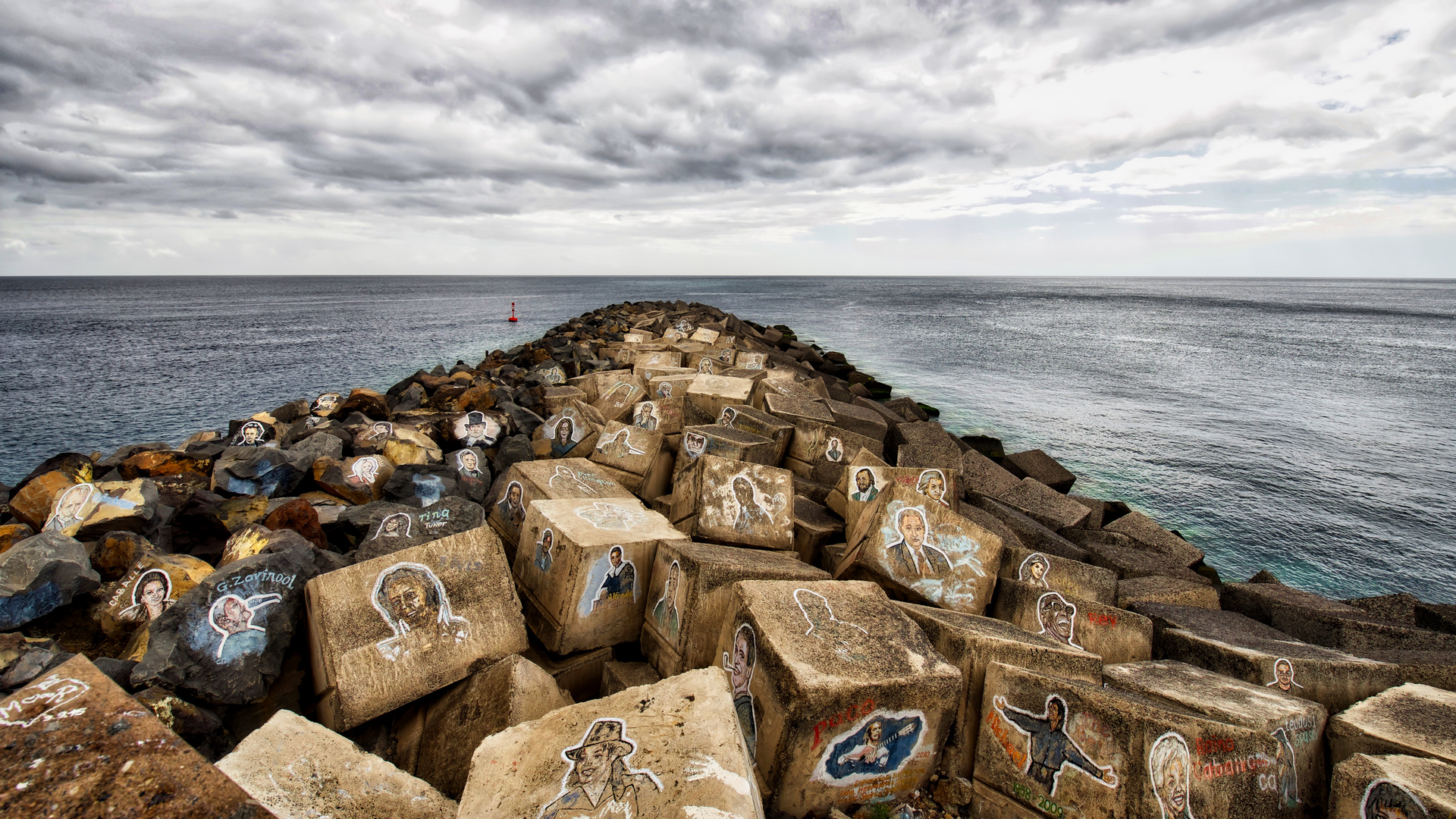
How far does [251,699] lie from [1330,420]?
67.1 ft

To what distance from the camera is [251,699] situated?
2.80 metres

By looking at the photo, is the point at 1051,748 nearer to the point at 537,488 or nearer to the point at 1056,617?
the point at 1056,617

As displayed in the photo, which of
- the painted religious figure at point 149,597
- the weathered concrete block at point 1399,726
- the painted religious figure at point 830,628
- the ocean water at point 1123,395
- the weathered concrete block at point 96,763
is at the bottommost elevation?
the ocean water at point 1123,395

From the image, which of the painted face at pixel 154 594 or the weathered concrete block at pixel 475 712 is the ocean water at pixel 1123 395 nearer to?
the weathered concrete block at pixel 475 712

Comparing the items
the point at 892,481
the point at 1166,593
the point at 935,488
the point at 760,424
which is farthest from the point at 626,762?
the point at 1166,593

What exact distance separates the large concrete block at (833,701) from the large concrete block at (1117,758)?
0.29 meters

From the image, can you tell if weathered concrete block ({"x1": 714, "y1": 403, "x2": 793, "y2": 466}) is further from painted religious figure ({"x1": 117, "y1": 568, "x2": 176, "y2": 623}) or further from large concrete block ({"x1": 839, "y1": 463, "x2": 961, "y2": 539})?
painted religious figure ({"x1": 117, "y1": 568, "x2": 176, "y2": 623})

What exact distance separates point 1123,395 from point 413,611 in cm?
1925

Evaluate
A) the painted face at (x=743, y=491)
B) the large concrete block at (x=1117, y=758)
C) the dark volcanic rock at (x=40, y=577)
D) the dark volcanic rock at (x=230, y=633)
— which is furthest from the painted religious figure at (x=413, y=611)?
the large concrete block at (x=1117, y=758)

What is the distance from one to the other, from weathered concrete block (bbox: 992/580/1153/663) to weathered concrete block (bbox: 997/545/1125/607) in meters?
0.47

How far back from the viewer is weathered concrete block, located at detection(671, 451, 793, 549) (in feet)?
14.6

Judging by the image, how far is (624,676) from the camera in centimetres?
338

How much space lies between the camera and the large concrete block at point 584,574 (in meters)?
3.53

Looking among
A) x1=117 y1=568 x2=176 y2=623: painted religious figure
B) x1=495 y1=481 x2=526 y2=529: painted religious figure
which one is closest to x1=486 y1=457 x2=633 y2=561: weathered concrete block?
x1=495 y1=481 x2=526 y2=529: painted religious figure
